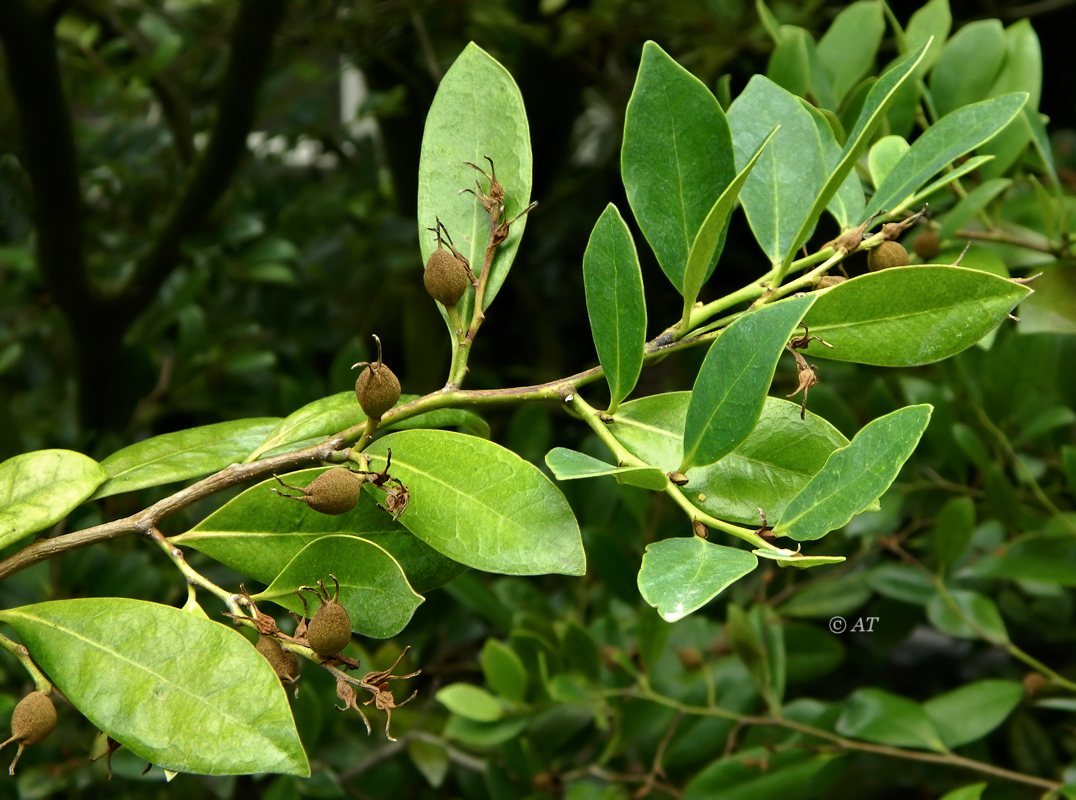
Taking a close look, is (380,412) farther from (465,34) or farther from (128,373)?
(465,34)

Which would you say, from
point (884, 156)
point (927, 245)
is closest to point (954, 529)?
point (927, 245)

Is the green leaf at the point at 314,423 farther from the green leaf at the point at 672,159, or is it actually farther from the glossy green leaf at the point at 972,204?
the glossy green leaf at the point at 972,204

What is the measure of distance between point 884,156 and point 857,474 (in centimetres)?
25

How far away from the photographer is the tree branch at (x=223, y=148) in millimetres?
1199

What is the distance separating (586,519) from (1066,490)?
47cm

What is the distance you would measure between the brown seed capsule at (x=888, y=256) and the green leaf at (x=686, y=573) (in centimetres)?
Result: 16

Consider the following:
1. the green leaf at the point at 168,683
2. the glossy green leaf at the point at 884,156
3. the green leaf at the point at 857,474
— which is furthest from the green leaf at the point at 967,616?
the green leaf at the point at 168,683

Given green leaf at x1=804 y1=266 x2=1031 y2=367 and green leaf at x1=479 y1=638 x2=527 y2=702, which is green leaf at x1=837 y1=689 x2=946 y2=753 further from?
green leaf at x1=804 y1=266 x2=1031 y2=367

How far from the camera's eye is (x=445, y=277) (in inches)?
20.6

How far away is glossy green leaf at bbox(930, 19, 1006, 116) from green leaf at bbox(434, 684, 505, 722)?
0.59m

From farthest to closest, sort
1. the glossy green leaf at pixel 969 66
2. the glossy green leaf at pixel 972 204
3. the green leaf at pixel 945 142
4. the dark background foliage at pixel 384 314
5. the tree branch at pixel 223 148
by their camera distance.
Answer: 1. the tree branch at pixel 223 148
2. the dark background foliage at pixel 384 314
3. the glossy green leaf at pixel 969 66
4. the glossy green leaf at pixel 972 204
5. the green leaf at pixel 945 142

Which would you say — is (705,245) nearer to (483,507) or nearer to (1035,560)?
(483,507)

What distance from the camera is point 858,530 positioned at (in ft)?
3.48

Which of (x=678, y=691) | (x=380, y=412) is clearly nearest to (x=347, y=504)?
(x=380, y=412)
